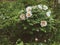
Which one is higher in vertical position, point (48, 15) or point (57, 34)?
point (48, 15)

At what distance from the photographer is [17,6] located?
4672 mm

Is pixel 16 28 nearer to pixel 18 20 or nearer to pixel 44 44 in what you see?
pixel 18 20

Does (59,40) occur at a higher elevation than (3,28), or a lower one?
lower

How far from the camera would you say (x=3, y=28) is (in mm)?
3988

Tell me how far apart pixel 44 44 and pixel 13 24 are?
0.65 m

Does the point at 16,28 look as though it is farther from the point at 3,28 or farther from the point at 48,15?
the point at 48,15

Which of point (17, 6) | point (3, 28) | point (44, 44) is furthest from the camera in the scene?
point (17, 6)

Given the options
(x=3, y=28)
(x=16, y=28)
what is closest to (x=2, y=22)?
(x=3, y=28)

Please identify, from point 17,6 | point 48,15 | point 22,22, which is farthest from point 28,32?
point 17,6

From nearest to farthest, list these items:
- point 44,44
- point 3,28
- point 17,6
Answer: point 44,44
point 3,28
point 17,6

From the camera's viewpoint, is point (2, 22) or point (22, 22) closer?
point (22, 22)

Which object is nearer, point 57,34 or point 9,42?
point 9,42

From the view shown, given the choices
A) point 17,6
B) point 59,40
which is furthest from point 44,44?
point 17,6

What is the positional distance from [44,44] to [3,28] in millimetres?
835
